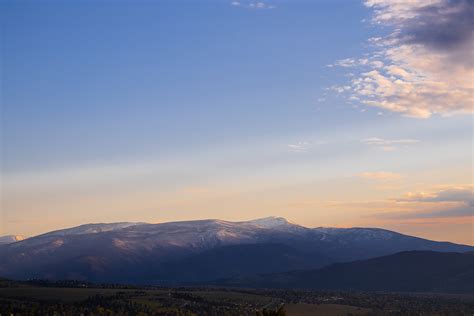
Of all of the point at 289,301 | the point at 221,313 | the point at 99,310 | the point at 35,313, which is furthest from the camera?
the point at 289,301

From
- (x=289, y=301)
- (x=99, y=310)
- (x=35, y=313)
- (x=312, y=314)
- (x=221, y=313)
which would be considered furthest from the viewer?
(x=289, y=301)

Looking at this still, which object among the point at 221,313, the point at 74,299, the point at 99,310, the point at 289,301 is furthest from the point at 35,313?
the point at 289,301

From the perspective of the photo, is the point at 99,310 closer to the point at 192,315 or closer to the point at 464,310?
the point at 192,315

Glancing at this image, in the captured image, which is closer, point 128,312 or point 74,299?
→ point 128,312

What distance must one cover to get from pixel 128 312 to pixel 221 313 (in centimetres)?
2457

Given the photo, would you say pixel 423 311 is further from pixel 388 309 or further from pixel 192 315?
pixel 192 315

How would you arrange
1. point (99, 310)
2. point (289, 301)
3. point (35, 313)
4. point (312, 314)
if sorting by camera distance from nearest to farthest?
point (35, 313) → point (99, 310) → point (312, 314) → point (289, 301)

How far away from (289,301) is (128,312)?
64.4 m

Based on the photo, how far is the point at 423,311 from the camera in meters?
173

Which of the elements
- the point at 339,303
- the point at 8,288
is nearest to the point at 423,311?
the point at 339,303

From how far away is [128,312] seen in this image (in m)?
143

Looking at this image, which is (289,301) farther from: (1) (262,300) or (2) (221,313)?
(2) (221,313)

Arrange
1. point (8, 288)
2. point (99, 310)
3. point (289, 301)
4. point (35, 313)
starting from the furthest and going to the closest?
point (289, 301), point (8, 288), point (99, 310), point (35, 313)

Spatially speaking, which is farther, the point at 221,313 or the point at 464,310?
the point at 464,310
